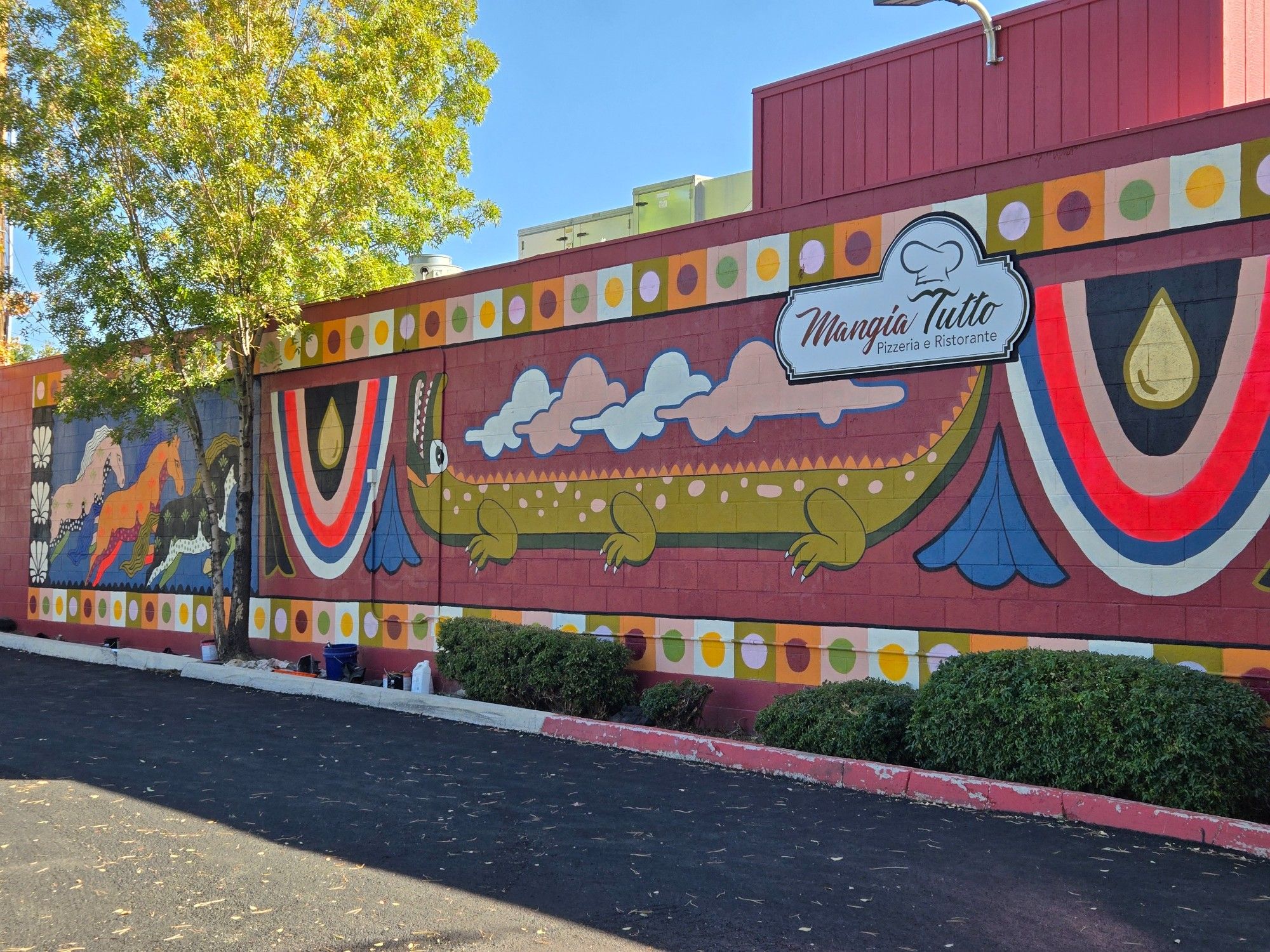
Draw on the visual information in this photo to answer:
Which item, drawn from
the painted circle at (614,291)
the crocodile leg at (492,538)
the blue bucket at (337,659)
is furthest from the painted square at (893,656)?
the blue bucket at (337,659)

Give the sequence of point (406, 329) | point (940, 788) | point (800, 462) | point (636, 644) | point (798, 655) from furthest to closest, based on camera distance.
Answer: point (406, 329), point (636, 644), point (800, 462), point (798, 655), point (940, 788)

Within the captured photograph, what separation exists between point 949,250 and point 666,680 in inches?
201

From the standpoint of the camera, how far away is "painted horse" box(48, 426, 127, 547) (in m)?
21.0

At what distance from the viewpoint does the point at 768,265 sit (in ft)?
39.3

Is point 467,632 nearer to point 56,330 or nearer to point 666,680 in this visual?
point 666,680

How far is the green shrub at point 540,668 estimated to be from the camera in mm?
12086

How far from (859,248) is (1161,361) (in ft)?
10.1

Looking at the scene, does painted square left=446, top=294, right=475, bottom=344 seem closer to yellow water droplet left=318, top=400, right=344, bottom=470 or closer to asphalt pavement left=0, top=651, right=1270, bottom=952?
yellow water droplet left=318, top=400, right=344, bottom=470

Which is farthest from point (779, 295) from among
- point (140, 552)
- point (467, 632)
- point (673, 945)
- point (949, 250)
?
point (140, 552)

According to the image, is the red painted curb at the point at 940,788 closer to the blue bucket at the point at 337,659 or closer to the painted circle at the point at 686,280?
the painted circle at the point at 686,280

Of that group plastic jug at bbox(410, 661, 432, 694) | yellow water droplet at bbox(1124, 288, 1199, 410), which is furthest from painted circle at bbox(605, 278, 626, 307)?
yellow water droplet at bbox(1124, 288, 1199, 410)

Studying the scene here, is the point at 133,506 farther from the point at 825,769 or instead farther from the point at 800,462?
the point at 825,769

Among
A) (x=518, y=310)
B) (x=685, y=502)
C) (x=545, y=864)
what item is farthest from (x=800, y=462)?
(x=545, y=864)

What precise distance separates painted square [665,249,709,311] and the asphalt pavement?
4.81 meters
